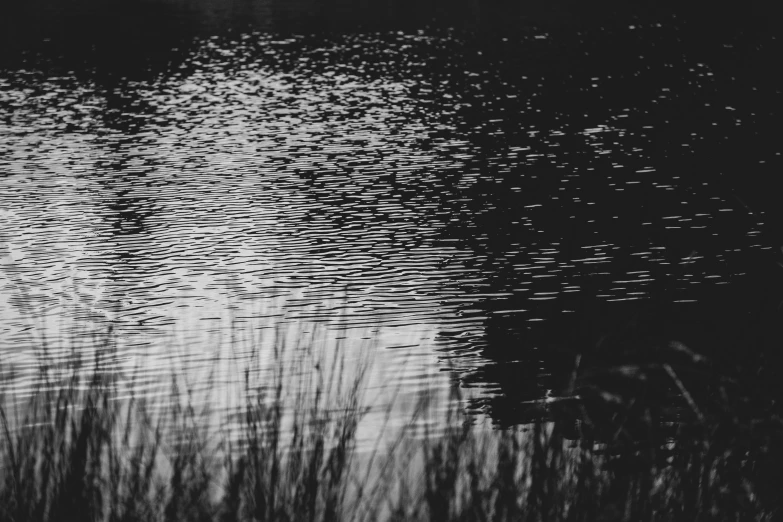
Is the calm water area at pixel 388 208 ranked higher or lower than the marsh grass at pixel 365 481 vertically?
lower

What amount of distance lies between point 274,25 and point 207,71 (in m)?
12.0

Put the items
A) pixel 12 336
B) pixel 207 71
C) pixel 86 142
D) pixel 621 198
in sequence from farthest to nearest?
pixel 207 71
pixel 86 142
pixel 621 198
pixel 12 336

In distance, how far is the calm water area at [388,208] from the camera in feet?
34.2

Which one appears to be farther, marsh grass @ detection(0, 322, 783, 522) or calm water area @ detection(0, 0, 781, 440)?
calm water area @ detection(0, 0, 781, 440)

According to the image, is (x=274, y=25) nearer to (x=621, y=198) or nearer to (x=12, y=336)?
(x=621, y=198)

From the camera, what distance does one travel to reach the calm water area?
10430 millimetres

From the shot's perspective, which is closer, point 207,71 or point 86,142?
point 86,142

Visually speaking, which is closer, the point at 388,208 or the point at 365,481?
the point at 365,481

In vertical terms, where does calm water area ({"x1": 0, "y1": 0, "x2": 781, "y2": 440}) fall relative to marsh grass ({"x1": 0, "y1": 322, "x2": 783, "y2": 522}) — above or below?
below

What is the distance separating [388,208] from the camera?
54.4 feet

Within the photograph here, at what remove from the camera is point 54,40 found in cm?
3812

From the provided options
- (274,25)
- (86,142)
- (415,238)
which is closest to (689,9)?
(274,25)

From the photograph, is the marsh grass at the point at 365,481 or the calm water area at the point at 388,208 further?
the calm water area at the point at 388,208

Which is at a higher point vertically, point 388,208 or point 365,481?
point 365,481
